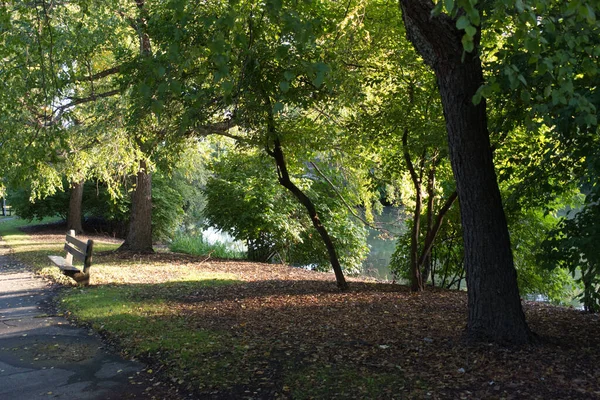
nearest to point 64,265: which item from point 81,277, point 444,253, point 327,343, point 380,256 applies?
point 81,277

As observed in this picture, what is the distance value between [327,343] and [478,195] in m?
2.31

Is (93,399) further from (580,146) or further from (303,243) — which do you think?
(303,243)

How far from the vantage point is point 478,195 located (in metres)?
5.84

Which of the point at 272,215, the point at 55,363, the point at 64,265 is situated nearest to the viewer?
the point at 55,363

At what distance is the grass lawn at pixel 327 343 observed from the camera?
199 inches

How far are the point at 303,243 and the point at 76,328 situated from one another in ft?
39.7

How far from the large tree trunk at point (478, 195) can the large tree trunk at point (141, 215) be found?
1269 centimetres

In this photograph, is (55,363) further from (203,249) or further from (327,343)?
(203,249)

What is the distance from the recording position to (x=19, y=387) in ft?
18.8

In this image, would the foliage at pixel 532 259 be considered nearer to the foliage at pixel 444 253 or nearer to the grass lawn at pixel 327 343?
the foliage at pixel 444 253

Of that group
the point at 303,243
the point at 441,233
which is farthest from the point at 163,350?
the point at 303,243

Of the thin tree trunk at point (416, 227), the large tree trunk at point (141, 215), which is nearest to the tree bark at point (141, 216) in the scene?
the large tree trunk at point (141, 215)

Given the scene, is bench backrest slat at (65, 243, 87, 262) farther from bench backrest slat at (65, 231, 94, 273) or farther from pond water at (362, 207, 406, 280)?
pond water at (362, 207, 406, 280)

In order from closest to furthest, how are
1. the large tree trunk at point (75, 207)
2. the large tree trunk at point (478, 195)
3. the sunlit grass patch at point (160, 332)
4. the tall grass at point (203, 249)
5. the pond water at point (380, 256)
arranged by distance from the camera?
the large tree trunk at point (478, 195) → the sunlit grass patch at point (160, 332) → the pond water at point (380, 256) → the tall grass at point (203, 249) → the large tree trunk at point (75, 207)
